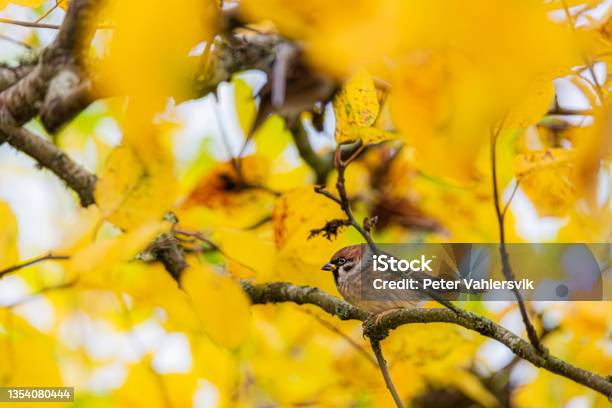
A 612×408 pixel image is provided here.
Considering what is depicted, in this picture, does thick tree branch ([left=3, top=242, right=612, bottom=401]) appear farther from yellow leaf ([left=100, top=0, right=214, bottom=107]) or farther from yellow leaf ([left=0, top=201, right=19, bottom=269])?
yellow leaf ([left=100, top=0, right=214, bottom=107])

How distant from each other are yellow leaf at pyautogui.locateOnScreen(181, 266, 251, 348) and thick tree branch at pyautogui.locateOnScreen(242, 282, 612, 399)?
0.07 meters

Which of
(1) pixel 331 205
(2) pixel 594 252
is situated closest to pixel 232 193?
(1) pixel 331 205

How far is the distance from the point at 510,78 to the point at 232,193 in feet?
1.55

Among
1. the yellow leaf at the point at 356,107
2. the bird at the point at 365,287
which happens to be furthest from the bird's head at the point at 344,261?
the yellow leaf at the point at 356,107

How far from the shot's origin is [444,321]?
35cm

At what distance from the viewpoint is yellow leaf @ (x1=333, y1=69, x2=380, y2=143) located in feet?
1.18

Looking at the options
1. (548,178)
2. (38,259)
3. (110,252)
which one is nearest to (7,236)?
(38,259)

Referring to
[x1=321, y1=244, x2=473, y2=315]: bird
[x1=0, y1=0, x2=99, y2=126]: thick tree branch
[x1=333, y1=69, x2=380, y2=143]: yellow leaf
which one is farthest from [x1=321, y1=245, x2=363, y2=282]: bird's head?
[x1=0, y1=0, x2=99, y2=126]: thick tree branch

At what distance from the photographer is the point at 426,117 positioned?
0.74 feet

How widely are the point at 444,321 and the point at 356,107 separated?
133mm

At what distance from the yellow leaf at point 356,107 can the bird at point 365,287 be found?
105mm

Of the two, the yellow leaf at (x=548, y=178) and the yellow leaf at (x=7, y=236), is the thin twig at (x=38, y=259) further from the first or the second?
the yellow leaf at (x=548, y=178)

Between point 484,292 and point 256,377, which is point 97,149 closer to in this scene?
point 256,377

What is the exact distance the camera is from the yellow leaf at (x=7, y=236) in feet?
1.63
